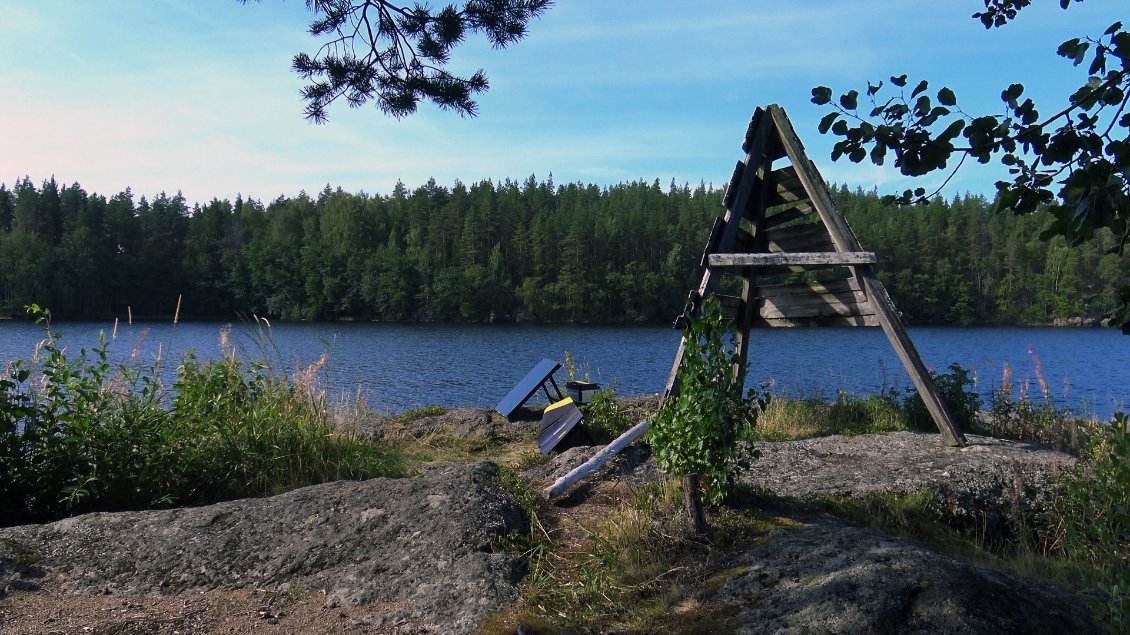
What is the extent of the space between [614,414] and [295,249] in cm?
9229

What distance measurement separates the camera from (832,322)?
7707 millimetres

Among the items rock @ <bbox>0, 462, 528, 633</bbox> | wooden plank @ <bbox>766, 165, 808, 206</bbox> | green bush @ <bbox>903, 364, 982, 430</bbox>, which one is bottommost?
rock @ <bbox>0, 462, 528, 633</bbox>

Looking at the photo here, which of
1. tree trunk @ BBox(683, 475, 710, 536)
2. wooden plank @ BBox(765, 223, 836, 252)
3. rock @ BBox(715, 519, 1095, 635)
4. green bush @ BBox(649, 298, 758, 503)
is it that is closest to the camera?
rock @ BBox(715, 519, 1095, 635)

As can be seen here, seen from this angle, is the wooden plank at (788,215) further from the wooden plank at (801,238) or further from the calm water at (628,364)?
the calm water at (628,364)

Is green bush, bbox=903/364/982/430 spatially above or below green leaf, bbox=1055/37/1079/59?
below

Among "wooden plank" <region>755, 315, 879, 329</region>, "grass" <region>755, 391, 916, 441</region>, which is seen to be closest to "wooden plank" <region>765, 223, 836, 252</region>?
"wooden plank" <region>755, 315, 879, 329</region>

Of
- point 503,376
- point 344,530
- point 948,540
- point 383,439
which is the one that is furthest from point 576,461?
point 503,376

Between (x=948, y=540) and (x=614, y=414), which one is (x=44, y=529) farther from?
(x=948, y=540)

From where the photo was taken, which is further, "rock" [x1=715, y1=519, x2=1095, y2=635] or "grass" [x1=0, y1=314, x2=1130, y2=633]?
"grass" [x1=0, y1=314, x2=1130, y2=633]

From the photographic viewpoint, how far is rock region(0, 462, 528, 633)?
4.14 m

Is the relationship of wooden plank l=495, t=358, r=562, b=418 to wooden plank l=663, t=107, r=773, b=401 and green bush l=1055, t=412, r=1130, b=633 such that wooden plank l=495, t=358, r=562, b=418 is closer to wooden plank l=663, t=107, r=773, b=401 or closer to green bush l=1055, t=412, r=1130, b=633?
wooden plank l=663, t=107, r=773, b=401

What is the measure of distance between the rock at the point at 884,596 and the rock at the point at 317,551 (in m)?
1.32

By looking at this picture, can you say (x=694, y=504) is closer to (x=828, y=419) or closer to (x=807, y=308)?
(x=807, y=308)

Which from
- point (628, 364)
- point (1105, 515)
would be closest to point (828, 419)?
point (1105, 515)
